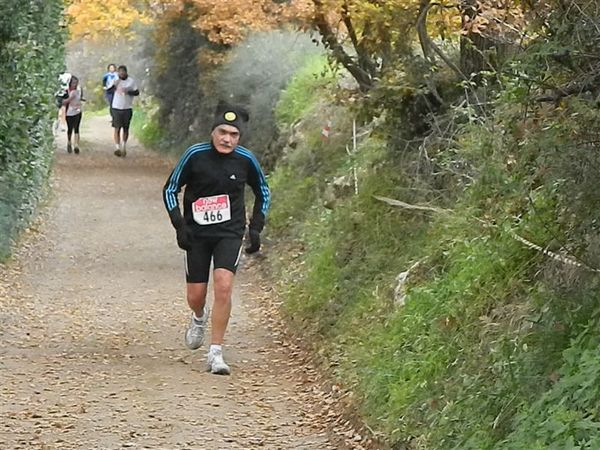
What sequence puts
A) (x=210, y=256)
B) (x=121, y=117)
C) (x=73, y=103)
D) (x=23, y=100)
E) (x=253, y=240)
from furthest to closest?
(x=121, y=117) → (x=73, y=103) → (x=23, y=100) → (x=253, y=240) → (x=210, y=256)

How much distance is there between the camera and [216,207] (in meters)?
9.47

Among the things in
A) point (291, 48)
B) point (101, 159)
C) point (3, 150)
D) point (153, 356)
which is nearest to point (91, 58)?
point (101, 159)

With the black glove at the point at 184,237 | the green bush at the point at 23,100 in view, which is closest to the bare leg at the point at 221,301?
the black glove at the point at 184,237

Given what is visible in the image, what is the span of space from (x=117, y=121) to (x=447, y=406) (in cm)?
2256

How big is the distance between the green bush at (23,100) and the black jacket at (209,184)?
3.81 meters

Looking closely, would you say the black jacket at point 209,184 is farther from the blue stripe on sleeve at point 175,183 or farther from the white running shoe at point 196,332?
the white running shoe at point 196,332

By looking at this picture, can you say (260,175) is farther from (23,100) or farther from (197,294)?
(23,100)

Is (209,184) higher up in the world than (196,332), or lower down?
higher up

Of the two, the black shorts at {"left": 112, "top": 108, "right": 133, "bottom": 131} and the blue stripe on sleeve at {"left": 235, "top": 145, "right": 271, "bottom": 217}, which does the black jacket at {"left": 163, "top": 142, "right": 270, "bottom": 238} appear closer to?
the blue stripe on sleeve at {"left": 235, "top": 145, "right": 271, "bottom": 217}

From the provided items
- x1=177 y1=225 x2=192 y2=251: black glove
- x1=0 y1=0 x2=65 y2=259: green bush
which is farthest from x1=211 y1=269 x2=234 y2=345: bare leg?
x1=0 y1=0 x2=65 y2=259: green bush

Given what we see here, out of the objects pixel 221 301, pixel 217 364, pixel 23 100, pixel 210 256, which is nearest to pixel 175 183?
pixel 210 256

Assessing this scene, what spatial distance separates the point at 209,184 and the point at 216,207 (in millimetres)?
187

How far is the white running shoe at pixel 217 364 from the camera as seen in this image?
930cm

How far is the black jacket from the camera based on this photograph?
943 cm
